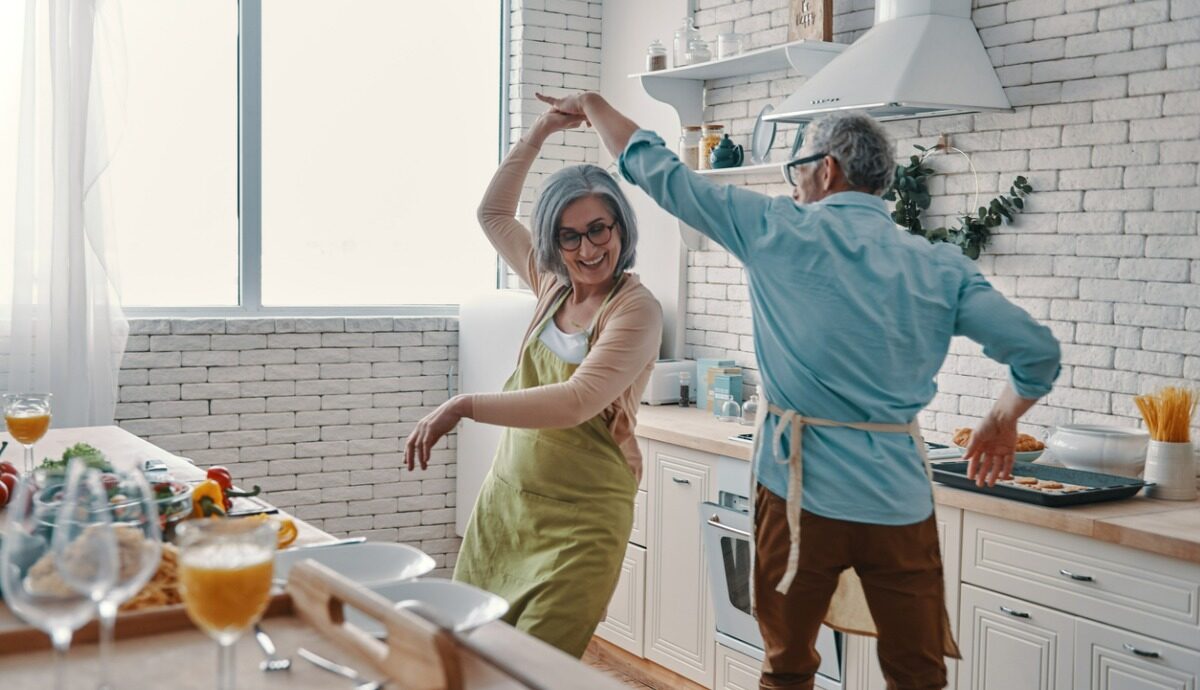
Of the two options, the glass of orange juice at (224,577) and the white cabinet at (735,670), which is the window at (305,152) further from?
the glass of orange juice at (224,577)

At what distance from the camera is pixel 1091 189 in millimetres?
3492

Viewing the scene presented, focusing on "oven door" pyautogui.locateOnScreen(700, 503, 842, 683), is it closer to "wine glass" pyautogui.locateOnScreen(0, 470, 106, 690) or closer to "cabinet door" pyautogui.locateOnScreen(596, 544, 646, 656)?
"cabinet door" pyautogui.locateOnScreen(596, 544, 646, 656)

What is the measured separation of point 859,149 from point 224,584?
5.90 ft

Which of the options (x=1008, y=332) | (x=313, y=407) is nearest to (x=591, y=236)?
(x=1008, y=332)

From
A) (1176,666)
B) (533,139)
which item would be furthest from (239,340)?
(1176,666)

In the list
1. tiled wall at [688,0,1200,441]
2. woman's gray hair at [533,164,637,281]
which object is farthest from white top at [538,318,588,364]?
tiled wall at [688,0,1200,441]

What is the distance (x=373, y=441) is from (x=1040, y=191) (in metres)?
2.85

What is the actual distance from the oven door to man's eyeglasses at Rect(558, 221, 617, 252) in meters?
1.43

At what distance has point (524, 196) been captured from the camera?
550 cm

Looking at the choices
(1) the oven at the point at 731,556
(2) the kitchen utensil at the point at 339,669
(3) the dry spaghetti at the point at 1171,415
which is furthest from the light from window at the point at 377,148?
(2) the kitchen utensil at the point at 339,669

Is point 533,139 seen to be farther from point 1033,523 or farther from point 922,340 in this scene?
point 1033,523

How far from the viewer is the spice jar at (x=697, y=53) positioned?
468cm

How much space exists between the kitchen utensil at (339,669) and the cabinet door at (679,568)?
103 inches

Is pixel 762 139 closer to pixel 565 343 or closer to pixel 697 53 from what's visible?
pixel 697 53
